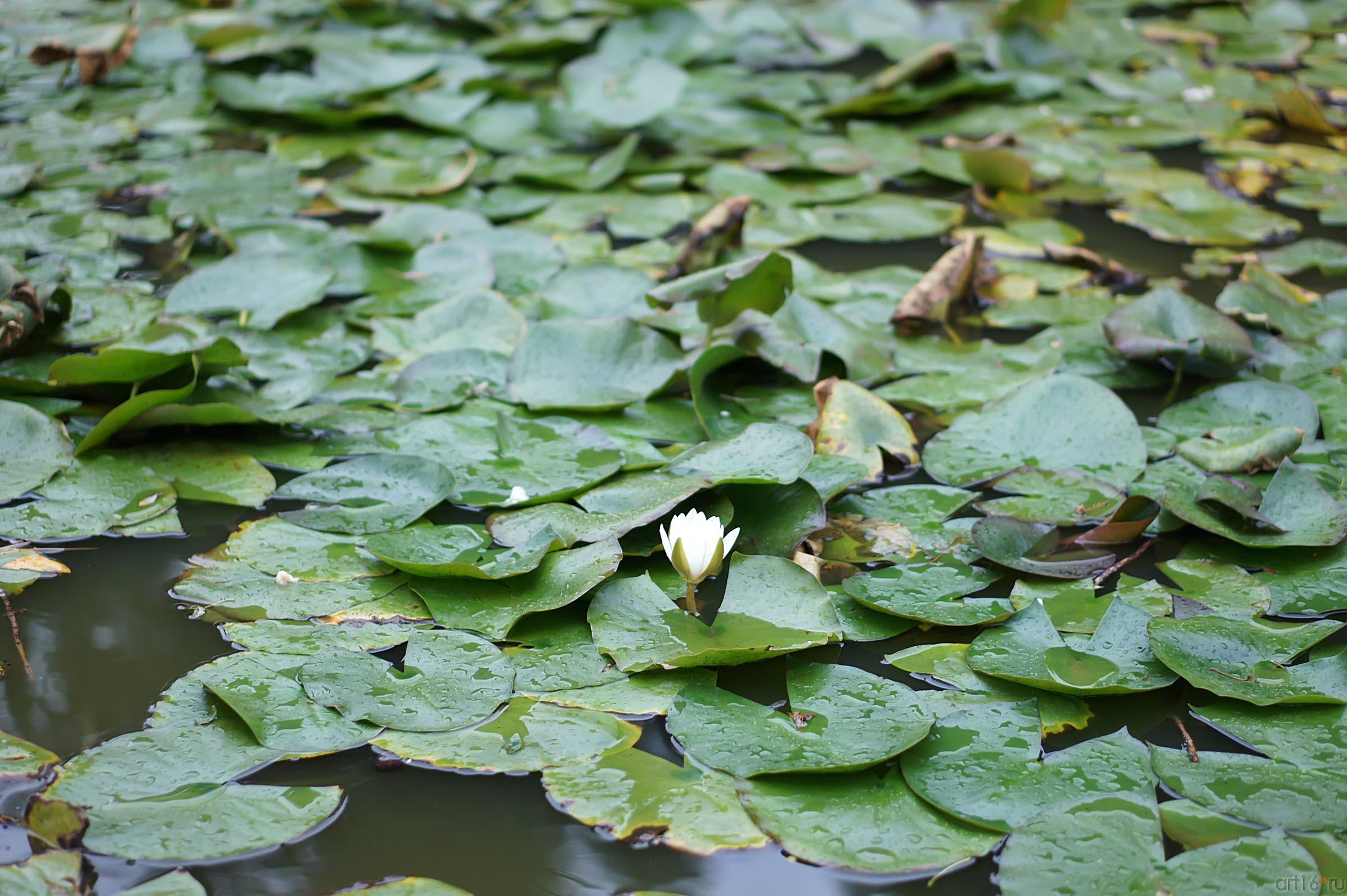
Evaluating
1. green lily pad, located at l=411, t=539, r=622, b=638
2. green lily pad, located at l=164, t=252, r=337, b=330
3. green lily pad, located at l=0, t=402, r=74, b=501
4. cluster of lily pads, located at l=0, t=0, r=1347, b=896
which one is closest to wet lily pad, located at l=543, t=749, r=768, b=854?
cluster of lily pads, located at l=0, t=0, r=1347, b=896

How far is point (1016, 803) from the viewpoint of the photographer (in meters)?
1.03

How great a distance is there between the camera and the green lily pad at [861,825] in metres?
0.98

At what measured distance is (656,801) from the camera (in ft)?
3.43

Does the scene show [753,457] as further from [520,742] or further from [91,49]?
[91,49]

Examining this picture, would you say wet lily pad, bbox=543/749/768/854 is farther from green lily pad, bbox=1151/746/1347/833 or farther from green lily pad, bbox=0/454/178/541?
green lily pad, bbox=0/454/178/541

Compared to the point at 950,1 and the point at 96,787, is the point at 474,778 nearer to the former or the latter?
the point at 96,787

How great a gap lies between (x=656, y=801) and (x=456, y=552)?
19.0 inches

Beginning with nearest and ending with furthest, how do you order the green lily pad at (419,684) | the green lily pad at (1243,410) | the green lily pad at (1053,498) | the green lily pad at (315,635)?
the green lily pad at (419,684) → the green lily pad at (315,635) → the green lily pad at (1053,498) → the green lily pad at (1243,410)

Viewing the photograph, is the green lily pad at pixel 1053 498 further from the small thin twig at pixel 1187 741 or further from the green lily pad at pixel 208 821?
the green lily pad at pixel 208 821

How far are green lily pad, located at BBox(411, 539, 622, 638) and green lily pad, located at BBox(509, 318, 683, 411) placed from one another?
45cm

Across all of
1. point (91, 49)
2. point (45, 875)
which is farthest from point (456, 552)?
point (91, 49)

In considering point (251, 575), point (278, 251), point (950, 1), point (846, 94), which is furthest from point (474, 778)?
point (950, 1)

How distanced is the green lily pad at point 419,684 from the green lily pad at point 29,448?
0.66 meters

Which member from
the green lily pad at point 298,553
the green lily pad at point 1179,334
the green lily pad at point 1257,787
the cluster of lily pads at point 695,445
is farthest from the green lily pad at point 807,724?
the green lily pad at point 1179,334
